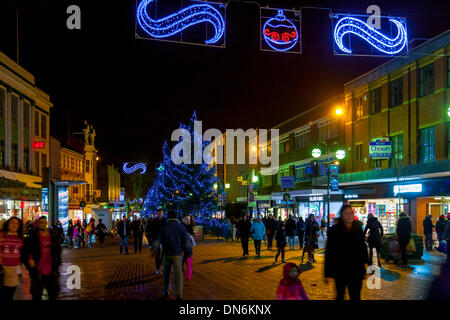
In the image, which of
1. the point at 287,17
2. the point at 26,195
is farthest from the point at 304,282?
the point at 26,195

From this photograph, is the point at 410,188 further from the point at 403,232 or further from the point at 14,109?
the point at 14,109

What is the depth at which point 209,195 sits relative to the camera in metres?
41.3

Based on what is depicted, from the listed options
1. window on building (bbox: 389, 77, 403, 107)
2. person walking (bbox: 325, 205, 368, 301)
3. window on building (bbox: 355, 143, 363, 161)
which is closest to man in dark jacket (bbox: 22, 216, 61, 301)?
person walking (bbox: 325, 205, 368, 301)

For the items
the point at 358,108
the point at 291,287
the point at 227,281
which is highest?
the point at 358,108

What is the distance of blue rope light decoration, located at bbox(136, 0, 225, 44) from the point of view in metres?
12.5

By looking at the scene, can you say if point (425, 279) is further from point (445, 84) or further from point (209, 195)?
point (209, 195)

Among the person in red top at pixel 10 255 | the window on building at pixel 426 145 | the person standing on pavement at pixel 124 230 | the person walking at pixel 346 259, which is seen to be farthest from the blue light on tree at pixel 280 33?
the window on building at pixel 426 145

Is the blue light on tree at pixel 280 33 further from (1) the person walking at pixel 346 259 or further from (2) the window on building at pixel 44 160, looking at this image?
(2) the window on building at pixel 44 160

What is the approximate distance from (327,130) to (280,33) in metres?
29.2

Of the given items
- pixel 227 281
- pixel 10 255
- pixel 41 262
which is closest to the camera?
pixel 10 255

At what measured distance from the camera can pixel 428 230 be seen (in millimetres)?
24141

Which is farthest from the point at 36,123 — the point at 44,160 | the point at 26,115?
the point at 44,160

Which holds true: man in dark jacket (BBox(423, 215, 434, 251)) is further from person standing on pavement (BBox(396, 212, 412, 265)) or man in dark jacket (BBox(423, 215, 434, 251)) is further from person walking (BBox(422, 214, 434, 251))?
person standing on pavement (BBox(396, 212, 412, 265))
